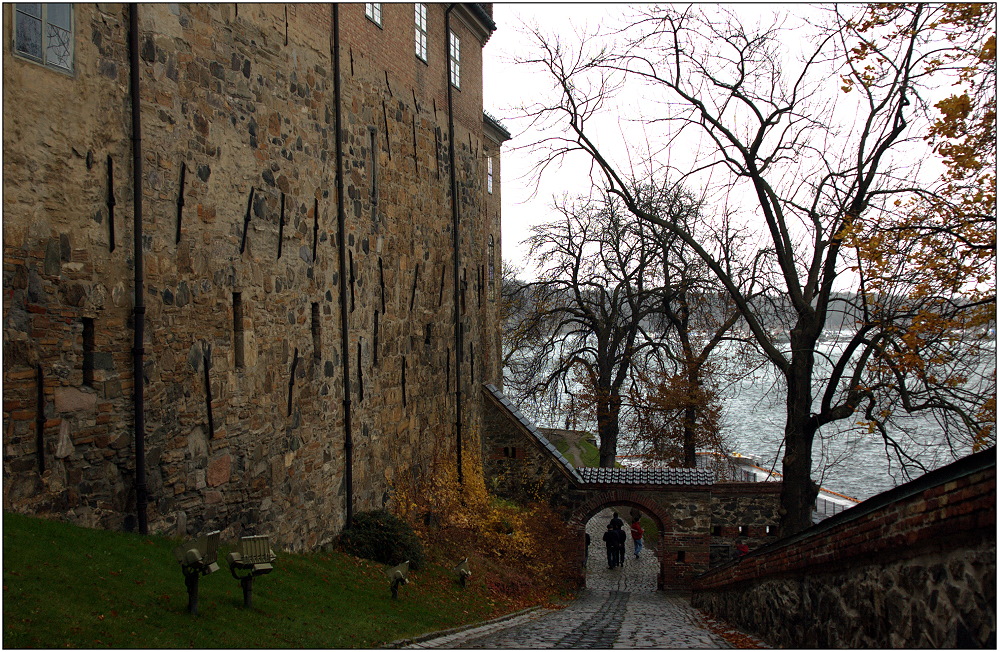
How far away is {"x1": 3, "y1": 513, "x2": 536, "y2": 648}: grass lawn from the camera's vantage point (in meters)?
5.57

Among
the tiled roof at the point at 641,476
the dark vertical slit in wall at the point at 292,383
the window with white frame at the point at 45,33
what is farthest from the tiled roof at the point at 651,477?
the window with white frame at the point at 45,33

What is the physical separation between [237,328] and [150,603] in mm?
4154

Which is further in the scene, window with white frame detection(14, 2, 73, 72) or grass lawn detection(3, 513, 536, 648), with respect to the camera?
window with white frame detection(14, 2, 73, 72)

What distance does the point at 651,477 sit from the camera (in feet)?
61.8

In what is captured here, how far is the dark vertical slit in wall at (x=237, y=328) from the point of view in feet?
32.1

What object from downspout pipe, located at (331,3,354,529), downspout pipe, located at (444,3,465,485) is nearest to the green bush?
downspout pipe, located at (331,3,354,529)

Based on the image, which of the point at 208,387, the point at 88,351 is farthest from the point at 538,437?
the point at 88,351

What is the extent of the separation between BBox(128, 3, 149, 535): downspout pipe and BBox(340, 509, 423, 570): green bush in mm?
4609

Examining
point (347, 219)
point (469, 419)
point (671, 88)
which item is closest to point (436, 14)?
point (671, 88)

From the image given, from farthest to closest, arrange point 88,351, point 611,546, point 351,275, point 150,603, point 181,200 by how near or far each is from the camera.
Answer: point 611,546
point 351,275
point 181,200
point 88,351
point 150,603

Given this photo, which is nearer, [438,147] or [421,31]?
[421,31]

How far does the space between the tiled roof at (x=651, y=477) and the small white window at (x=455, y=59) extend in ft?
34.5

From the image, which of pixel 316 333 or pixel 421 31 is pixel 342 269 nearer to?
pixel 316 333

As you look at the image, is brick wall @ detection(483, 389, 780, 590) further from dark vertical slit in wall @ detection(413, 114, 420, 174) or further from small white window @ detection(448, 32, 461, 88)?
small white window @ detection(448, 32, 461, 88)
